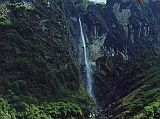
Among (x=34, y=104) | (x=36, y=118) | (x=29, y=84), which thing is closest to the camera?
(x=36, y=118)

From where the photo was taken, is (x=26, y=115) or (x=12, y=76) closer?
(x=26, y=115)

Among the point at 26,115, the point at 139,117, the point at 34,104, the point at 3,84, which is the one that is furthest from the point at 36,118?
the point at 139,117

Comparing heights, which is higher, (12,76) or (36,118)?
(12,76)

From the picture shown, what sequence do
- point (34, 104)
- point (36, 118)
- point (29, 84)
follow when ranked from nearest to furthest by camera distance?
point (36, 118), point (34, 104), point (29, 84)

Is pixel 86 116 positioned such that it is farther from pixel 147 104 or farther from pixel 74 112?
pixel 147 104

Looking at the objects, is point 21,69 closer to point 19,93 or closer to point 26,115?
point 19,93

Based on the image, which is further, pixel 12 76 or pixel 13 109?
pixel 12 76

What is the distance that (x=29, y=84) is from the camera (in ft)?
632

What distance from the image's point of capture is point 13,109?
554ft

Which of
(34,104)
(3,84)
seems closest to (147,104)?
(34,104)

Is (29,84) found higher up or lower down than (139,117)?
higher up

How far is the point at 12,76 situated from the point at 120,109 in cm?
4670

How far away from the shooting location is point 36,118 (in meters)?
166

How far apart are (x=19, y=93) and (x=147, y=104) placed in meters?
52.7
